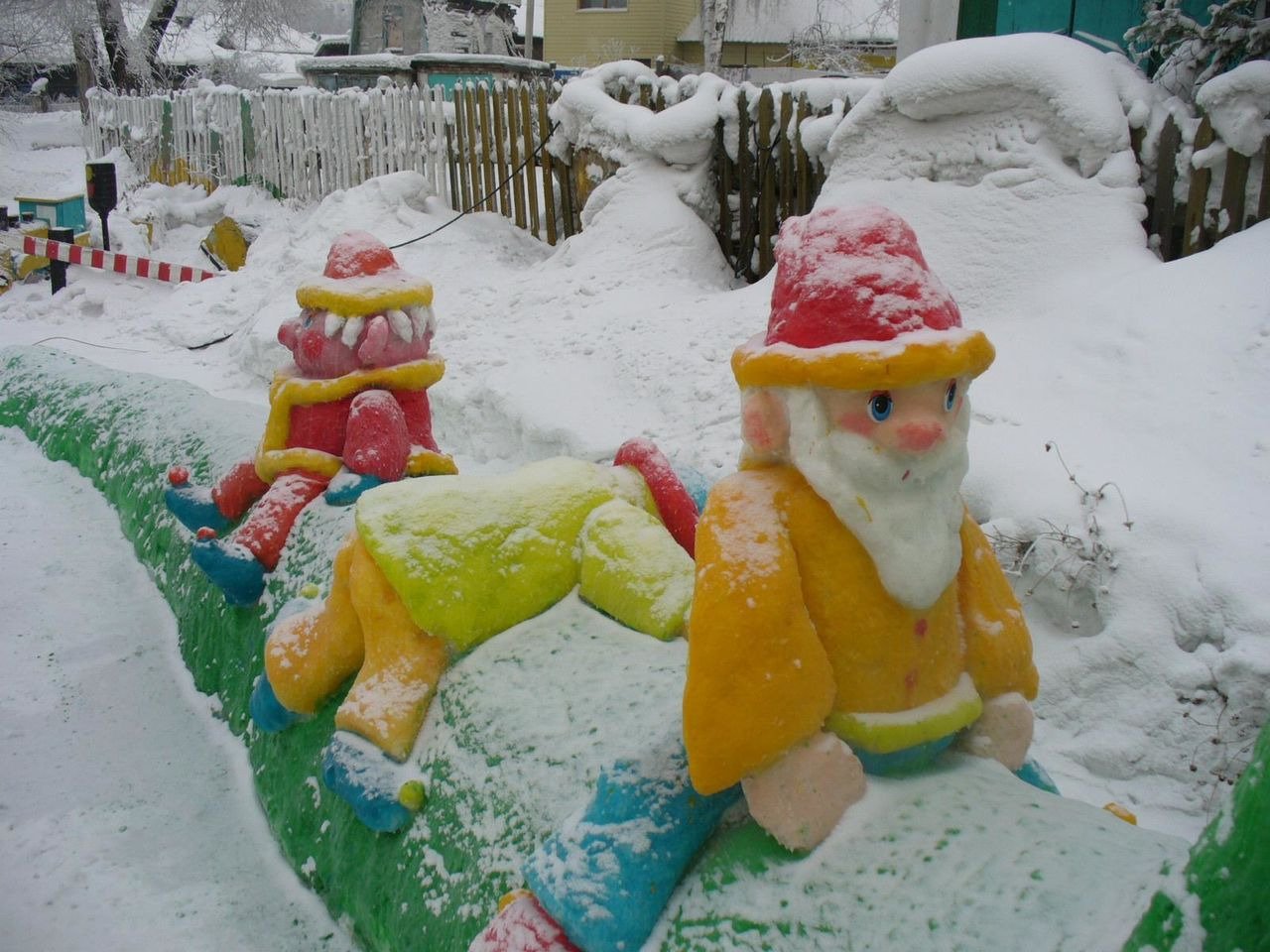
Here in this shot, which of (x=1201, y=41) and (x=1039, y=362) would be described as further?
(x=1201, y=41)

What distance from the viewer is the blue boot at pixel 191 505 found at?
358 cm

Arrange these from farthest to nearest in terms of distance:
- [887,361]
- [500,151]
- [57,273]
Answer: [57,273] → [500,151] → [887,361]

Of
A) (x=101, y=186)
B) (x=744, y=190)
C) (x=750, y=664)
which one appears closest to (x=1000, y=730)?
(x=750, y=664)

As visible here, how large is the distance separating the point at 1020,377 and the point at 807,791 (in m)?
3.28

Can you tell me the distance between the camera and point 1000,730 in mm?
1853

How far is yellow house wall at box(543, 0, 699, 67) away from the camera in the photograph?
23.1 m

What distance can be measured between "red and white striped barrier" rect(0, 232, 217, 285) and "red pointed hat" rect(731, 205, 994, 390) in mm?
10029

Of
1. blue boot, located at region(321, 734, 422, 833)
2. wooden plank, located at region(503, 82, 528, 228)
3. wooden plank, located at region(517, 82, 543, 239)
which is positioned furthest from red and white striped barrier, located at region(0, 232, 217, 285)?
blue boot, located at region(321, 734, 422, 833)

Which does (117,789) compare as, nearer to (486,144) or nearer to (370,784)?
(370,784)

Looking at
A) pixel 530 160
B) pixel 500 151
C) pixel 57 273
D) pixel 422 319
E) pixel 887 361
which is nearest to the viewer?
pixel 887 361

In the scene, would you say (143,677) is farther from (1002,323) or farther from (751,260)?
(751,260)

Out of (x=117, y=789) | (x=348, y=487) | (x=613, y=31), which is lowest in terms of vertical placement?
(x=117, y=789)

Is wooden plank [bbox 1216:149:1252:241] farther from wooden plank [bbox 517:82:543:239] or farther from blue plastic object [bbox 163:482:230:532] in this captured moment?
wooden plank [bbox 517:82:543:239]

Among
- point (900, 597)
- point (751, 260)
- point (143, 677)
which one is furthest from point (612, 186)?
point (900, 597)
